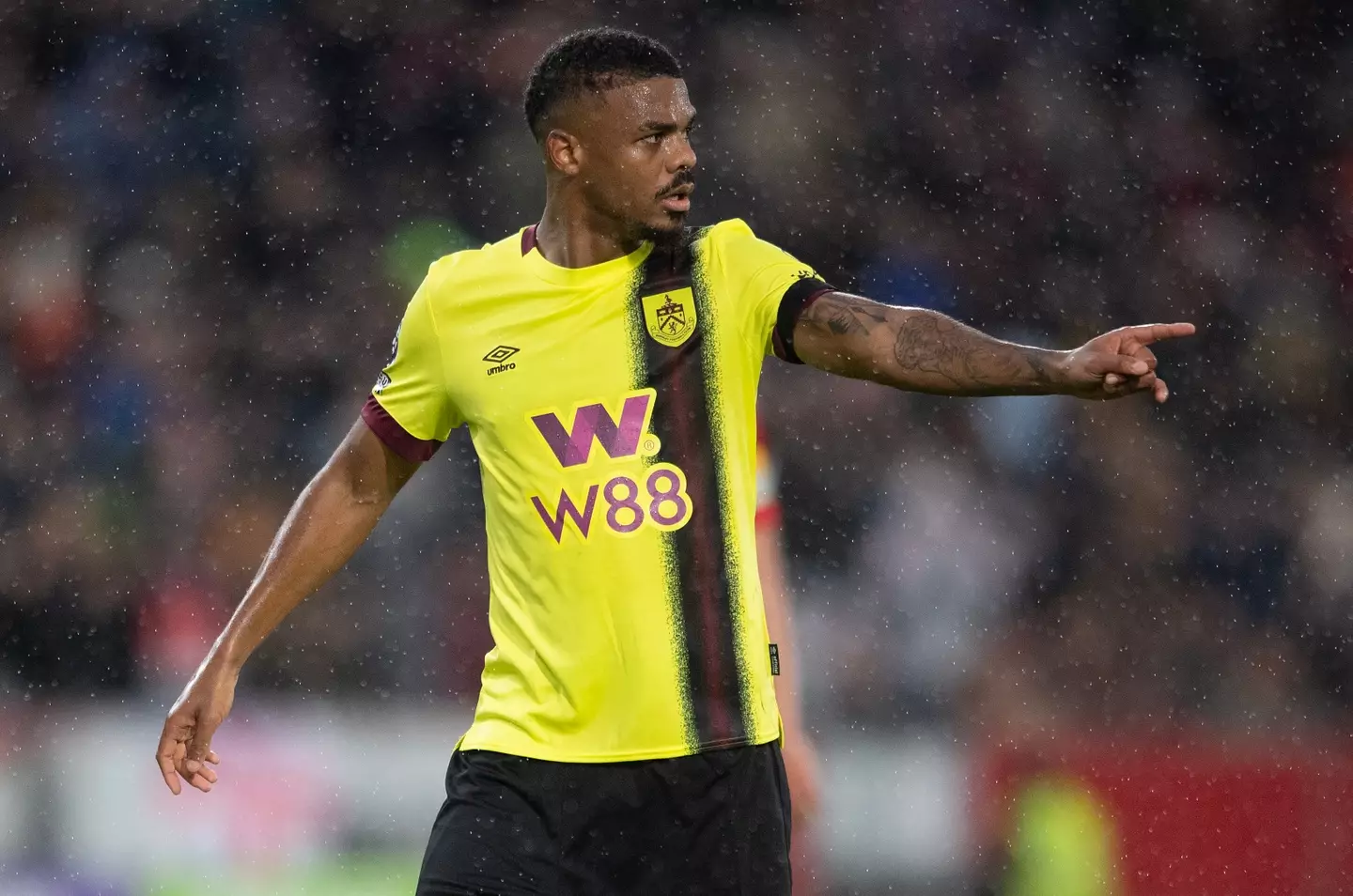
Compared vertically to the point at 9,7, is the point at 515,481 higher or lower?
lower

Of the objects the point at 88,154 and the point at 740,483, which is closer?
the point at 740,483

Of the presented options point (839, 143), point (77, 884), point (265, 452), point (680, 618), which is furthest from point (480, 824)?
point (839, 143)

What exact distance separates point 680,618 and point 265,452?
4.29 metres

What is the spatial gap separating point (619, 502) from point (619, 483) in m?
0.04

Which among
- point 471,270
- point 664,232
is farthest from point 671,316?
point 471,270

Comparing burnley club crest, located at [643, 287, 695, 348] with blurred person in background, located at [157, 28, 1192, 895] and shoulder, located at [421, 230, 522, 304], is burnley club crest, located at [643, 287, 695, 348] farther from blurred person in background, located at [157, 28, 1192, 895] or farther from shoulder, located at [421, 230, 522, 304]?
shoulder, located at [421, 230, 522, 304]

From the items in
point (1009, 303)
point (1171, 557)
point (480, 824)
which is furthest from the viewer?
point (1009, 303)

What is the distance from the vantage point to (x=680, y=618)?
3082mm

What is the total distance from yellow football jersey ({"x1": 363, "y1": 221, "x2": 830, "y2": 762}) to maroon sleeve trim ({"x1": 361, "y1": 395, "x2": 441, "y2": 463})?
0.16 m

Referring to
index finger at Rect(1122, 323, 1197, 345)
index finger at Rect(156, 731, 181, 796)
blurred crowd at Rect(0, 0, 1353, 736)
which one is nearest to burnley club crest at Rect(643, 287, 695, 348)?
index finger at Rect(1122, 323, 1197, 345)

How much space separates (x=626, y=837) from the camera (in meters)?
3.01

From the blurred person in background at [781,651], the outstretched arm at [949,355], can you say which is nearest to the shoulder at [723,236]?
the outstretched arm at [949,355]

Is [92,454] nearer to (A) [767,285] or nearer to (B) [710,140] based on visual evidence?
(B) [710,140]

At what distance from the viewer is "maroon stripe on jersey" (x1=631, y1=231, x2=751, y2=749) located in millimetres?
3070
